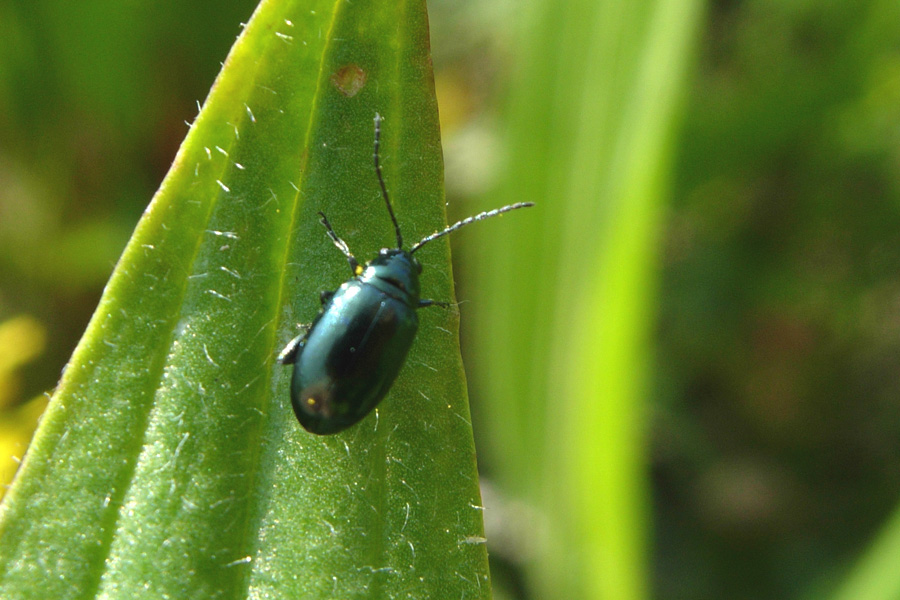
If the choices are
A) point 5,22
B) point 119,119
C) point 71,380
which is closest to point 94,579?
point 71,380

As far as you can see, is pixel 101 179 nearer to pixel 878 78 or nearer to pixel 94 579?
pixel 94 579

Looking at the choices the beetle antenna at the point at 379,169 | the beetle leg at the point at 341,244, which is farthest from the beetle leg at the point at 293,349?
the beetle antenna at the point at 379,169

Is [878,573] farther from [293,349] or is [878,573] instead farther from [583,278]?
[293,349]

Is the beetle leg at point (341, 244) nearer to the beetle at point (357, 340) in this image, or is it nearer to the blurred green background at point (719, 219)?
the beetle at point (357, 340)

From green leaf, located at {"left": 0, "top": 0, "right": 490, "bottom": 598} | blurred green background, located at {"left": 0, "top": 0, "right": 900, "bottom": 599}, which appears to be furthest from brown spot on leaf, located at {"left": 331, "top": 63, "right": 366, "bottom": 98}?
blurred green background, located at {"left": 0, "top": 0, "right": 900, "bottom": 599}

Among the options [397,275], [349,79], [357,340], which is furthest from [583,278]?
[349,79]

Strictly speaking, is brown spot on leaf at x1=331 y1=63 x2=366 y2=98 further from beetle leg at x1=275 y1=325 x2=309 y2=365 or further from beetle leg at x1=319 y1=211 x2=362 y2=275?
beetle leg at x1=275 y1=325 x2=309 y2=365
